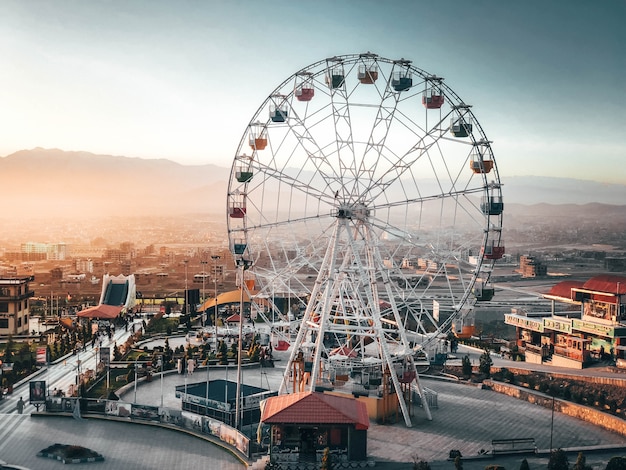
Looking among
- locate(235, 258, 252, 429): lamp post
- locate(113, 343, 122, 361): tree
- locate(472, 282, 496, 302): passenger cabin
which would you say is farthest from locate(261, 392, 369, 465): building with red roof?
locate(113, 343, 122, 361): tree

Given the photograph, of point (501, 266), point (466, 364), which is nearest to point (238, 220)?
point (466, 364)

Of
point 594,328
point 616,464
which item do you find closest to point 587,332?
point 594,328

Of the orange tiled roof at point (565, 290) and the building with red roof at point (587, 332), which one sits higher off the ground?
the orange tiled roof at point (565, 290)

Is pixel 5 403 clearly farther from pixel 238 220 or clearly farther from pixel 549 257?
pixel 549 257

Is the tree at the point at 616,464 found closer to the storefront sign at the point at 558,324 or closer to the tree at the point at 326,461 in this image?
the tree at the point at 326,461

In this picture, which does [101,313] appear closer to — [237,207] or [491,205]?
[237,207]

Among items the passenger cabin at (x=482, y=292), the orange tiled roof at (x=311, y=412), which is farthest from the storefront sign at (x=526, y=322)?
the orange tiled roof at (x=311, y=412)
